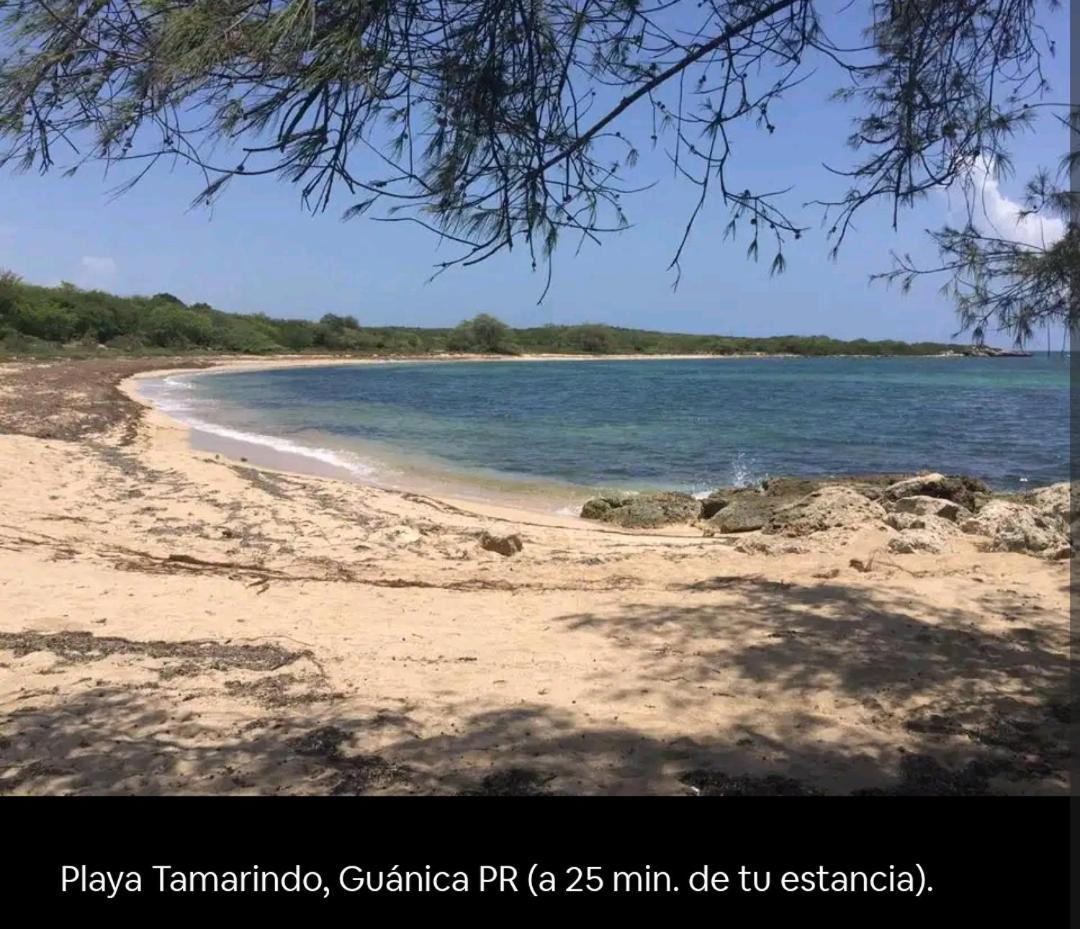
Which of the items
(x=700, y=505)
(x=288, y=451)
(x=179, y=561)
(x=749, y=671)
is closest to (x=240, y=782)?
(x=749, y=671)

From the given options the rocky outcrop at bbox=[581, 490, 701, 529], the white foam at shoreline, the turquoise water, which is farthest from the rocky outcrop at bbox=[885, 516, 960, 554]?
the white foam at shoreline

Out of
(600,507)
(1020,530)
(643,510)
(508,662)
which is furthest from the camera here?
(600,507)

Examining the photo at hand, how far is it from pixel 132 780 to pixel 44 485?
7.98 metres

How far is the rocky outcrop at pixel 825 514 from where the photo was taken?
916cm

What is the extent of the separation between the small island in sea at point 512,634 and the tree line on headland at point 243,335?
10287mm

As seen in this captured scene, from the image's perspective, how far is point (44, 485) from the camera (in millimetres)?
9789

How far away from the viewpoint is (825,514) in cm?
939

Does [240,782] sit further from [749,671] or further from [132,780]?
[749,671]

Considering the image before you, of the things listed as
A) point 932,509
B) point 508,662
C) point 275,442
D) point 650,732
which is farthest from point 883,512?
point 275,442

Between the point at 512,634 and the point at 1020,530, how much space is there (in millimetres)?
5204

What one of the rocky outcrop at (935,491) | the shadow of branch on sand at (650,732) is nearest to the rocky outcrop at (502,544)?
the shadow of branch on sand at (650,732)

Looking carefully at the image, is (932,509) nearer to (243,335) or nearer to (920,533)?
(920,533)

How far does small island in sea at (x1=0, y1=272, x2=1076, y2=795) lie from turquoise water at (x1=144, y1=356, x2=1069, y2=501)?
5.86ft

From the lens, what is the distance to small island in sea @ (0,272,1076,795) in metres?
3.24
